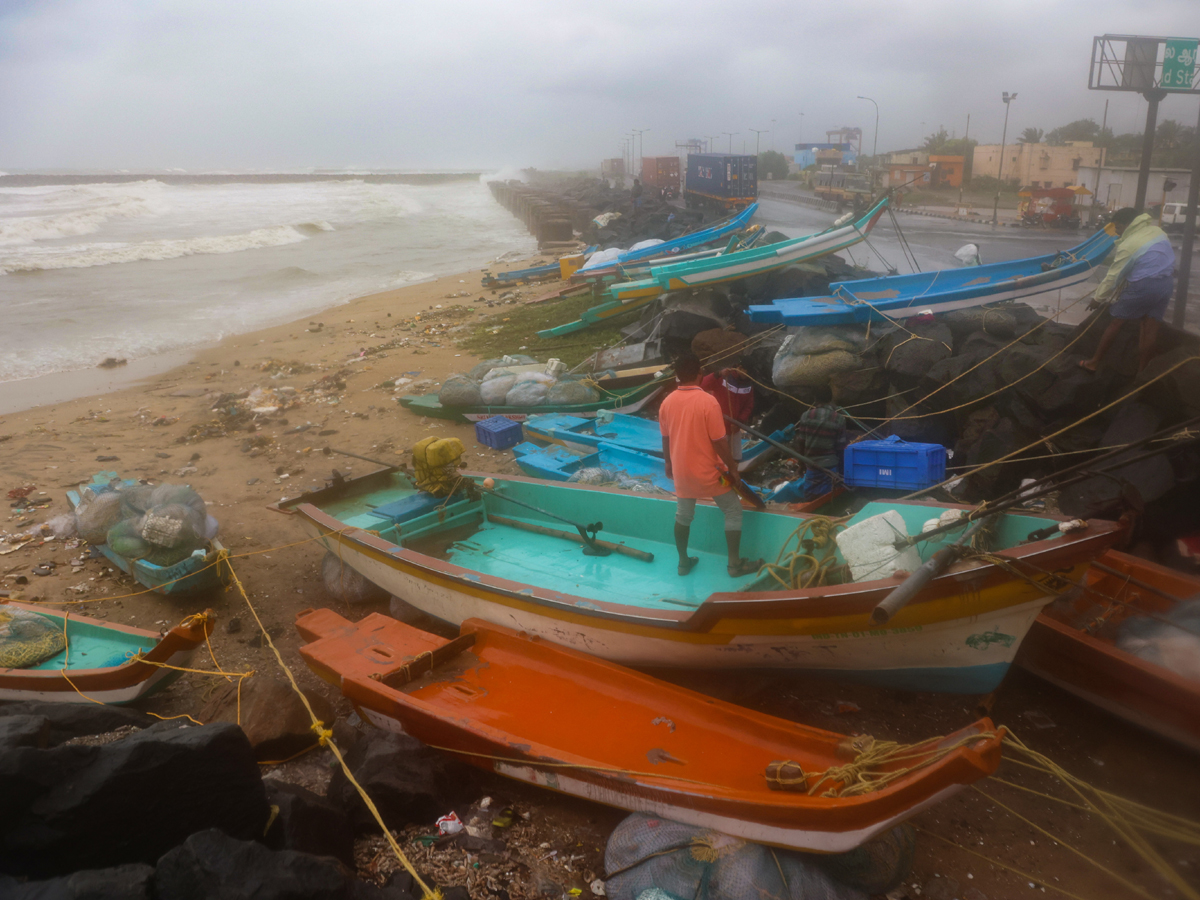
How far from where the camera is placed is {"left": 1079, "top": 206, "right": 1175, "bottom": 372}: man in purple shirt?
20.1 feet

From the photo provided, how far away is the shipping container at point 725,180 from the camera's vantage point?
3070cm

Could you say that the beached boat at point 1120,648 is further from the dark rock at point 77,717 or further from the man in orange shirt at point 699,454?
the dark rock at point 77,717

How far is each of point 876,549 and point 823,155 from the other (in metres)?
62.8

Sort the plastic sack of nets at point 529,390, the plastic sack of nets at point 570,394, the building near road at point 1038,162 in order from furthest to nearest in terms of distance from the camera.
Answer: the building near road at point 1038,162 → the plastic sack of nets at point 529,390 → the plastic sack of nets at point 570,394

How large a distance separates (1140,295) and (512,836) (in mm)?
6396

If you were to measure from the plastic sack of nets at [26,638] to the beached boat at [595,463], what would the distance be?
4.02 metres

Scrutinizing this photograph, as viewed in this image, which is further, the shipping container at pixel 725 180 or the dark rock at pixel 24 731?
the shipping container at pixel 725 180

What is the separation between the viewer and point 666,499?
5.70 m

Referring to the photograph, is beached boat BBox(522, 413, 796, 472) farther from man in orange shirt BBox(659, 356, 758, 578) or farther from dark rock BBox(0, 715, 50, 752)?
dark rock BBox(0, 715, 50, 752)

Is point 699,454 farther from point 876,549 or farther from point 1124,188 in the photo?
point 1124,188

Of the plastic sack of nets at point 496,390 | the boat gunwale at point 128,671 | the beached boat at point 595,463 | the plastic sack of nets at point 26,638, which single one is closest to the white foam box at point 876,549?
the beached boat at point 595,463

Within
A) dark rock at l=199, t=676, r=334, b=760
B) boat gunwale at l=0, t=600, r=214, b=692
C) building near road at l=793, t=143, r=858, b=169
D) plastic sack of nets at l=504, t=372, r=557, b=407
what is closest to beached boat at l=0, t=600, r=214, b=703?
boat gunwale at l=0, t=600, r=214, b=692

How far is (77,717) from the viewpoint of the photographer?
4.29 meters

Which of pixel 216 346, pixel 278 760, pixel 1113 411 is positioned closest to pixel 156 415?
pixel 216 346
